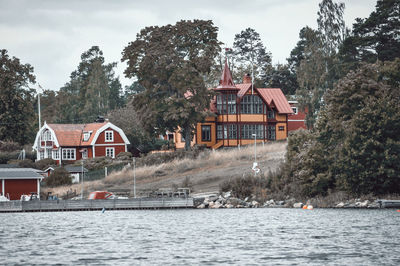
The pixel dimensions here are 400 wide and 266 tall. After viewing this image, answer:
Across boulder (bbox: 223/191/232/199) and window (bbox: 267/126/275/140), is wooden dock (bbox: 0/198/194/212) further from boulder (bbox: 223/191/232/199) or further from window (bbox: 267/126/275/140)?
window (bbox: 267/126/275/140)

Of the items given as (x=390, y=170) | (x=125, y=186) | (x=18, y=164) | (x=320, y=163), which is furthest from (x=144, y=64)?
(x=390, y=170)

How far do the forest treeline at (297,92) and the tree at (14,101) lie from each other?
0.52 feet

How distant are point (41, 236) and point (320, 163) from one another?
25.7 meters

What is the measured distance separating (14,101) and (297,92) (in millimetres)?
41474

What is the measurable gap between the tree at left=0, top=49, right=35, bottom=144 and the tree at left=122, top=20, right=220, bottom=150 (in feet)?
78.9

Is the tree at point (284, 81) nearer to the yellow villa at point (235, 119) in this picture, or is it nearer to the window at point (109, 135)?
the yellow villa at point (235, 119)

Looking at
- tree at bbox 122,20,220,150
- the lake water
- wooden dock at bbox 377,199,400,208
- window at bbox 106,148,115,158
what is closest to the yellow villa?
tree at bbox 122,20,220,150

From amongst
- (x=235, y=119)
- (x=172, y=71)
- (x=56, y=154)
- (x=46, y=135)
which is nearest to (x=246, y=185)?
(x=172, y=71)

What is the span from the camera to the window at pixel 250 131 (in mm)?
95500

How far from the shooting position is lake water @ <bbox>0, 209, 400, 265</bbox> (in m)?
33.8

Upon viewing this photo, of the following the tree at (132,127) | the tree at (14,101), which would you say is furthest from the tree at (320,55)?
the tree at (14,101)

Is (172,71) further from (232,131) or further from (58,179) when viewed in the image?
(58,179)

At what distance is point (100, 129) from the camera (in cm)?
10075

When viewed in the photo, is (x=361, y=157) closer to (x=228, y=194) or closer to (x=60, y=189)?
(x=228, y=194)
